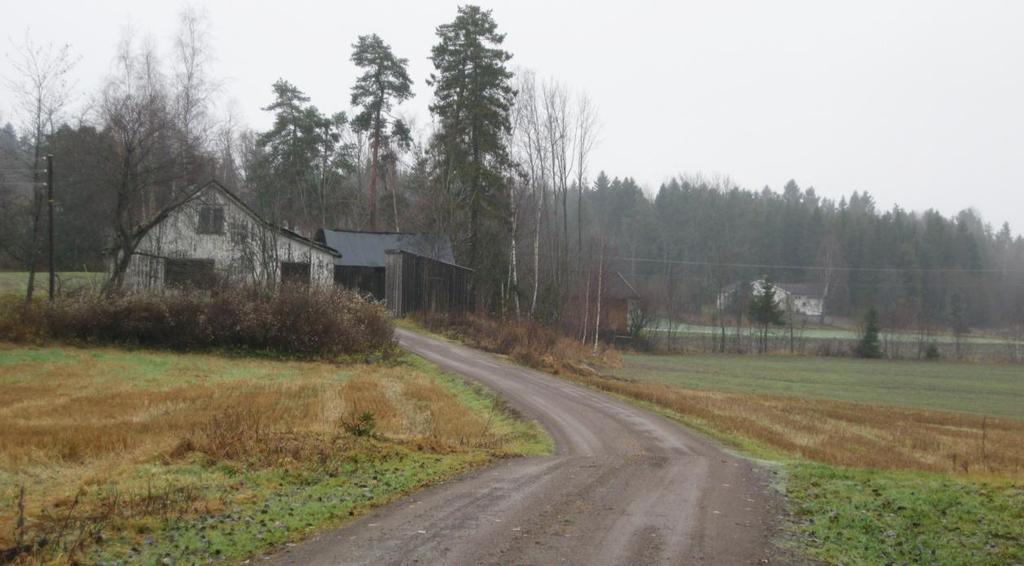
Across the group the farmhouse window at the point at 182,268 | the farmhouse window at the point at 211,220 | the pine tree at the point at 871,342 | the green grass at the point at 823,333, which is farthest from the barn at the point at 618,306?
the farmhouse window at the point at 182,268

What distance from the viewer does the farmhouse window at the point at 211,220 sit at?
3831cm

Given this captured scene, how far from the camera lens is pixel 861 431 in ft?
81.7

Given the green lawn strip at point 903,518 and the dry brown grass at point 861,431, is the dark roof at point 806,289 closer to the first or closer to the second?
the dry brown grass at point 861,431

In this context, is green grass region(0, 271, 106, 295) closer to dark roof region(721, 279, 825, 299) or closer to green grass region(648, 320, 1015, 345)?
green grass region(648, 320, 1015, 345)

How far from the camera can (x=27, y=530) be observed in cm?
730

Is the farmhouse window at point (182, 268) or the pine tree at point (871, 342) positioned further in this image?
the pine tree at point (871, 342)

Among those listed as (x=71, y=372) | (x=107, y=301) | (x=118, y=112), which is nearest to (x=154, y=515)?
(x=71, y=372)

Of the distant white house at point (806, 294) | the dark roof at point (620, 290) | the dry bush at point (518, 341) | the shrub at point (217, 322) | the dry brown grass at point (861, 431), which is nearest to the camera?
the dry brown grass at point (861, 431)

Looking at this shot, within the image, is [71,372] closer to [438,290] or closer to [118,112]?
[118,112]

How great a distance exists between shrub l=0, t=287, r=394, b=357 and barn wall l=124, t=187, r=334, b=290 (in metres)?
7.47

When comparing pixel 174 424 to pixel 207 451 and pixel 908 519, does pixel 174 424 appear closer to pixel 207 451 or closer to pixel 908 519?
pixel 207 451

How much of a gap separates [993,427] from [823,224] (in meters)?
80.6

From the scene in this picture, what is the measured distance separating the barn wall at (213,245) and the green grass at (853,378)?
15721 mm

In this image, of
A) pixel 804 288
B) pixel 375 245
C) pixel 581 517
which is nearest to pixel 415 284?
pixel 375 245
